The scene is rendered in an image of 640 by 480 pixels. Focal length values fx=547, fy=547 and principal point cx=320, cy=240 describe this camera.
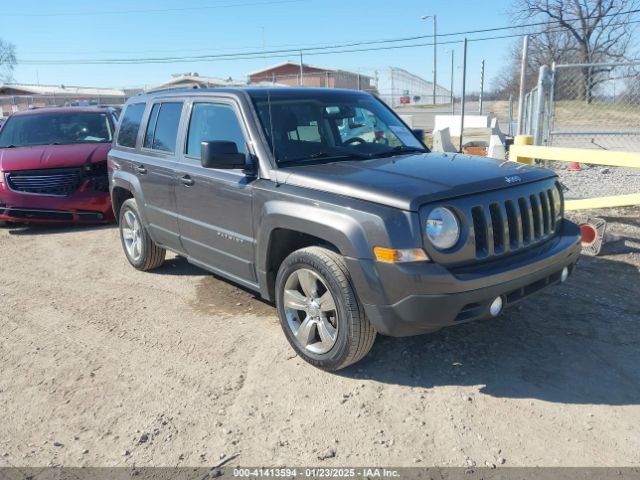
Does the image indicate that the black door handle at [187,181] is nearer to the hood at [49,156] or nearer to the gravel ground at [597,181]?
the hood at [49,156]

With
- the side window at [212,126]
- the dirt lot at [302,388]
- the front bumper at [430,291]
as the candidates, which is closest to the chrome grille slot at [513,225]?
the front bumper at [430,291]

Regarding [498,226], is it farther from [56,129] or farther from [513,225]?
[56,129]

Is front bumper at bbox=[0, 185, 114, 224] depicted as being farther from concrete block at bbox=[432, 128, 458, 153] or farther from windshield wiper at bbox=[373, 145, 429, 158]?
concrete block at bbox=[432, 128, 458, 153]

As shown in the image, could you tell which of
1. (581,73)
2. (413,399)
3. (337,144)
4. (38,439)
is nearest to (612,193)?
(581,73)

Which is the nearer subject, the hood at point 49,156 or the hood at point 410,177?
the hood at point 410,177

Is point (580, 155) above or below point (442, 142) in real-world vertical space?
above

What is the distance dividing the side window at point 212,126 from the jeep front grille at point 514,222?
183cm

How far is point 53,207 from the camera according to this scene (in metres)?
8.18

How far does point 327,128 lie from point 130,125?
258 centimetres

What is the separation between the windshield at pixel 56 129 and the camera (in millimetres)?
8984

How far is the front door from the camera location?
13.5 feet

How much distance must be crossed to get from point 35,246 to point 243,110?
4905 millimetres

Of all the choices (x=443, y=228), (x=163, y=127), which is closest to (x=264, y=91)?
(x=163, y=127)

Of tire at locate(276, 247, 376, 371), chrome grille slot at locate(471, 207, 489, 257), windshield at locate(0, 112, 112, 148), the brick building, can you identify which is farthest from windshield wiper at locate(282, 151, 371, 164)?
the brick building
